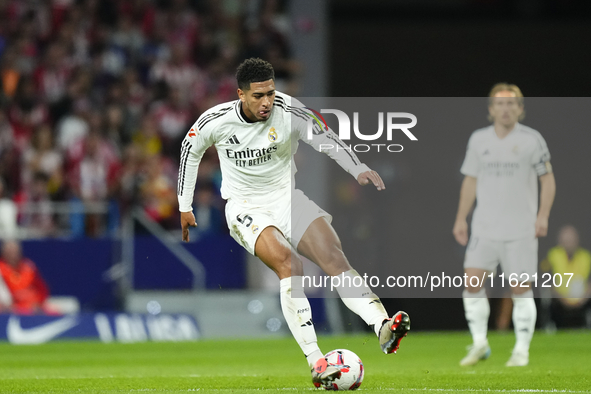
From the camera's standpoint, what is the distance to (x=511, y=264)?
29.0 feet

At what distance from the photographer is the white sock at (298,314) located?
21.3ft

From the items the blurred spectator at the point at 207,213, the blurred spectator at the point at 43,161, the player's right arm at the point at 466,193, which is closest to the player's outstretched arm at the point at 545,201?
the player's right arm at the point at 466,193

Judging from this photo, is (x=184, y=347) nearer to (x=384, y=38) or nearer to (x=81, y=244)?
(x=81, y=244)

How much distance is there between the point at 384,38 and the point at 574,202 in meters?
9.11

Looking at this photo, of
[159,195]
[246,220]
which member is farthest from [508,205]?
[159,195]

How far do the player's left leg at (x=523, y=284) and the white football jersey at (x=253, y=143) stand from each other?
274 cm

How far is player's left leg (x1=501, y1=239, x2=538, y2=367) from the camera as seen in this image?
346 inches

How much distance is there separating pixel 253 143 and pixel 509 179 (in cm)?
301

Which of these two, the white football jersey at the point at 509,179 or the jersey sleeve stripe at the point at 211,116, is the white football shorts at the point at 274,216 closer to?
the jersey sleeve stripe at the point at 211,116

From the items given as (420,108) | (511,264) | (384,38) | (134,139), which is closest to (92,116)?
(134,139)

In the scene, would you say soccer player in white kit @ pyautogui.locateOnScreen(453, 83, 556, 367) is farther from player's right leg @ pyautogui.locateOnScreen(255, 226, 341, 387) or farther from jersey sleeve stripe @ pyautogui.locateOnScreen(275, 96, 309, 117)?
player's right leg @ pyautogui.locateOnScreen(255, 226, 341, 387)

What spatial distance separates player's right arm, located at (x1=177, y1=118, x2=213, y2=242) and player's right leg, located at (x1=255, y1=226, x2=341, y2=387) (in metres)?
0.66

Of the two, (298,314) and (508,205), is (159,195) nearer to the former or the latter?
(508,205)

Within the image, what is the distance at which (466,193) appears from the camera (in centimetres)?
905
